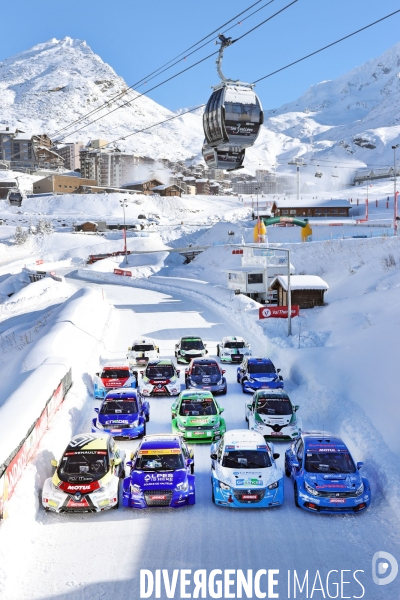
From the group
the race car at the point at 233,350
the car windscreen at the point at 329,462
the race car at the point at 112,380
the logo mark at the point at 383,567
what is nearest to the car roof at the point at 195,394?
the race car at the point at 112,380

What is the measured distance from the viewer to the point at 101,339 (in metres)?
34.9

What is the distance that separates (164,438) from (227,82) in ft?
41.6

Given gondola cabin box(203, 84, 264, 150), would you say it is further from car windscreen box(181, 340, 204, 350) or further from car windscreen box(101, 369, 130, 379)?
car windscreen box(181, 340, 204, 350)

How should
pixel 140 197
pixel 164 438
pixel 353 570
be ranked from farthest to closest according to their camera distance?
pixel 140 197
pixel 164 438
pixel 353 570

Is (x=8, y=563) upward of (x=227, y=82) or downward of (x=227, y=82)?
downward

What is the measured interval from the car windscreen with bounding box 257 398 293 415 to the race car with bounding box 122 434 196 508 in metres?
4.91

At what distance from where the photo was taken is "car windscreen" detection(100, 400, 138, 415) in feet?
61.1

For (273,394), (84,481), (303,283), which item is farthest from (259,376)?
(303,283)

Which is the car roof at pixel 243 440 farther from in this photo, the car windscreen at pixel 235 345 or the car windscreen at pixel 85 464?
the car windscreen at pixel 235 345

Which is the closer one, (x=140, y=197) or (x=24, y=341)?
(x=24, y=341)

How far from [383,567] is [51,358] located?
17.9 meters

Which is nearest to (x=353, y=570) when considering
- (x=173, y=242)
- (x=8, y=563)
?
(x=8, y=563)

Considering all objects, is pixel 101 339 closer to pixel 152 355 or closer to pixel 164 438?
pixel 152 355

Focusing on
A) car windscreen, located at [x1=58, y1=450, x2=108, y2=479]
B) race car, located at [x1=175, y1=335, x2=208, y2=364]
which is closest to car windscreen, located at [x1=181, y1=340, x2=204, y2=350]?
race car, located at [x1=175, y1=335, x2=208, y2=364]
